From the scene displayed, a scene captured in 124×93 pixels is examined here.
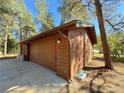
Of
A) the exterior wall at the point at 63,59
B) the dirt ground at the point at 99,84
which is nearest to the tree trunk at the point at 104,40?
the dirt ground at the point at 99,84

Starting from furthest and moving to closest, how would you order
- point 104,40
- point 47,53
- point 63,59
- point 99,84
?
1. point 47,53
2. point 104,40
3. point 63,59
4. point 99,84

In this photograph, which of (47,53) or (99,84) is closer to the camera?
(99,84)

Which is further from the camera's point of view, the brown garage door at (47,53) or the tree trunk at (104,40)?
the brown garage door at (47,53)

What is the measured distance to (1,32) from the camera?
75.6 feet

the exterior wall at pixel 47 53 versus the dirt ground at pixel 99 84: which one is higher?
the exterior wall at pixel 47 53

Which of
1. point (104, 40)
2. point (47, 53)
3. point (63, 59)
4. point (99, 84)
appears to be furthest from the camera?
point (47, 53)

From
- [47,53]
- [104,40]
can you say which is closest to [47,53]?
[47,53]

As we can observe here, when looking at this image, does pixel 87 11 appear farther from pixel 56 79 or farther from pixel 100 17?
pixel 56 79

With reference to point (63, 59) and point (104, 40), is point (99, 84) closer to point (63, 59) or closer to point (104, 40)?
point (63, 59)

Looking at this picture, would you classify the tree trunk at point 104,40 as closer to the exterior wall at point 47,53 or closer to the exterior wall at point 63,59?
the exterior wall at point 63,59

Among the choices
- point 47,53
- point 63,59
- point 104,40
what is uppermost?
point 104,40

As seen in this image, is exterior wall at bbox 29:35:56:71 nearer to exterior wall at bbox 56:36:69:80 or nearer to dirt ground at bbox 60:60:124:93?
exterior wall at bbox 56:36:69:80

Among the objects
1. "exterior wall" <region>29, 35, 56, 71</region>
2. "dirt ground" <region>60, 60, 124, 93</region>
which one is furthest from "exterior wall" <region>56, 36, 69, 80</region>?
"exterior wall" <region>29, 35, 56, 71</region>

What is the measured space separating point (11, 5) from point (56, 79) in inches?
593
